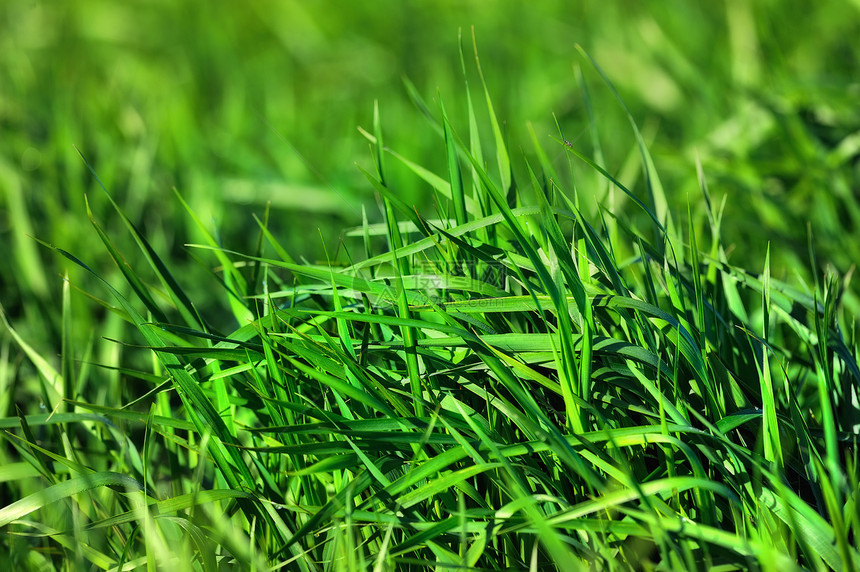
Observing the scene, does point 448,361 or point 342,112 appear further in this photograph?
point 342,112

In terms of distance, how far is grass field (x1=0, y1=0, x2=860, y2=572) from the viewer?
65 centimetres

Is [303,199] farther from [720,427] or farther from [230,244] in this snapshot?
[720,427]

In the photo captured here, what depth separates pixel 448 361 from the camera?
0.76 m

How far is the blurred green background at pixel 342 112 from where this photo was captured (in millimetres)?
1438

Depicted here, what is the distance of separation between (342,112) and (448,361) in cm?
174

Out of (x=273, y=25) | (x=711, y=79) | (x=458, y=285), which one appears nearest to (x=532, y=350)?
(x=458, y=285)

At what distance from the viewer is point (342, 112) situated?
2344mm

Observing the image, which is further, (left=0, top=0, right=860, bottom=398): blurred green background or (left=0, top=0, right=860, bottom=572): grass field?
(left=0, top=0, right=860, bottom=398): blurred green background

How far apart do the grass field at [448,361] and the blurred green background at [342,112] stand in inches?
0.5

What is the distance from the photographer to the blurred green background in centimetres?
144

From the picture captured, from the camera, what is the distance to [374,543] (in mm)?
720

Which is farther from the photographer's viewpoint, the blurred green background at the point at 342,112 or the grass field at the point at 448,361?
the blurred green background at the point at 342,112

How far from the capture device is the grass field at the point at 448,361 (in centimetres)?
65

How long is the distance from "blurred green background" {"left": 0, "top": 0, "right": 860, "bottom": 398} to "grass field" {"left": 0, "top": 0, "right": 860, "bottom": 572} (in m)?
0.01
